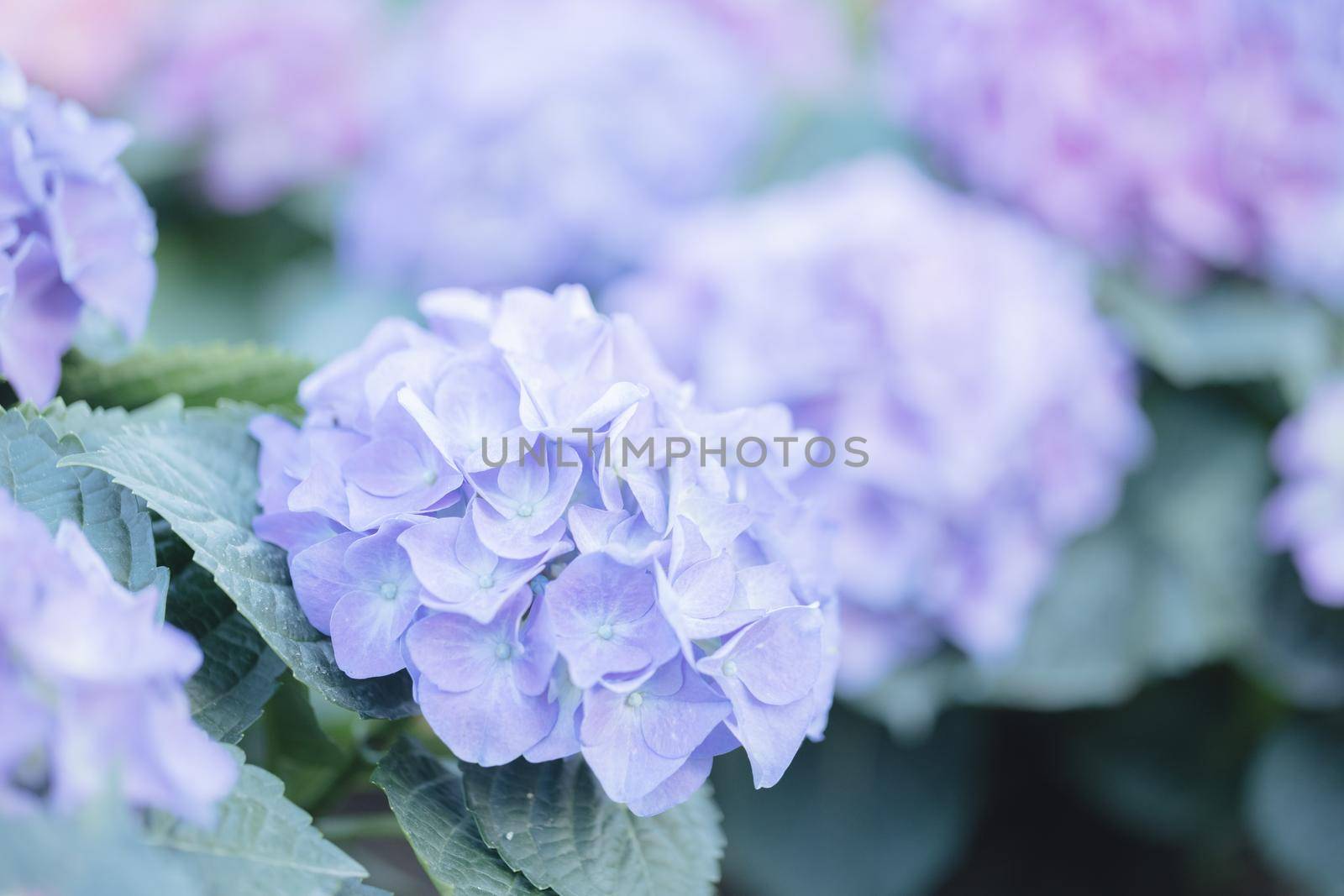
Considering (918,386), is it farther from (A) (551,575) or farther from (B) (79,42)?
(B) (79,42)

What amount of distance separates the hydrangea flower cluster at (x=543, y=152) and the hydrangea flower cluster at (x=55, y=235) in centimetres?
77

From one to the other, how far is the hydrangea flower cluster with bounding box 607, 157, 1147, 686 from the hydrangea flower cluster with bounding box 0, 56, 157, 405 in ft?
1.90

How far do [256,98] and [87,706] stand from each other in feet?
4.65

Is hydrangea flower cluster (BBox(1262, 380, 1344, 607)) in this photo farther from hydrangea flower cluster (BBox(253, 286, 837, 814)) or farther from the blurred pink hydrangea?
the blurred pink hydrangea

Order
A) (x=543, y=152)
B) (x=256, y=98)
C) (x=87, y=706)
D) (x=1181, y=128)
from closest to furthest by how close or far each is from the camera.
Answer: (x=87, y=706) → (x=1181, y=128) → (x=543, y=152) → (x=256, y=98)

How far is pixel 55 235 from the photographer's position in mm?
562

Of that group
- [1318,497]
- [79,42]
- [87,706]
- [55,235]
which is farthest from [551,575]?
[79,42]

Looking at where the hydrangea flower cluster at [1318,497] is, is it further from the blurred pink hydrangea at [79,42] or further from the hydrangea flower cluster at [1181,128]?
the blurred pink hydrangea at [79,42]

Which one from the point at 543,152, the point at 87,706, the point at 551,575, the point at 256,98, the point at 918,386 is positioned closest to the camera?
the point at 87,706

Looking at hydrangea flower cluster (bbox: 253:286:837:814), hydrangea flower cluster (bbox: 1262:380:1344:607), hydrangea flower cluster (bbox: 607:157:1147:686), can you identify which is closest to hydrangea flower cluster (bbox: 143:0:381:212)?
hydrangea flower cluster (bbox: 607:157:1147:686)

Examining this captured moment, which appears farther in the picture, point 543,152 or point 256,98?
point 256,98

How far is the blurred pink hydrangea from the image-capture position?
1564 mm

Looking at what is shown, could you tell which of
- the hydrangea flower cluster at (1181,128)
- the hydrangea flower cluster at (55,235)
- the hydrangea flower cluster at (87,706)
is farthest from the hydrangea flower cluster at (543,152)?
the hydrangea flower cluster at (87,706)

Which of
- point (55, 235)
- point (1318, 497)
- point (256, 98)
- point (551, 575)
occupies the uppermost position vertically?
point (55, 235)
